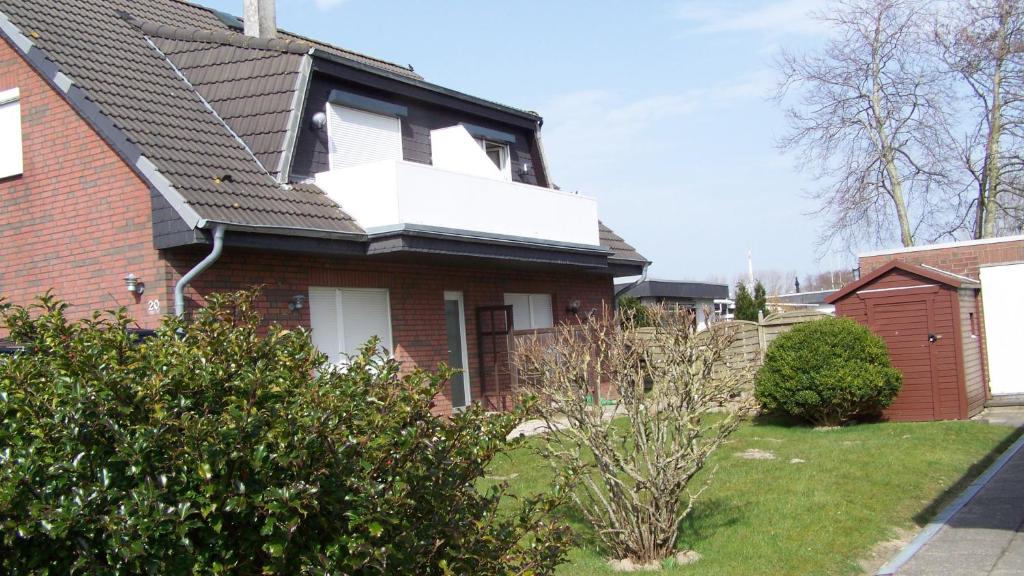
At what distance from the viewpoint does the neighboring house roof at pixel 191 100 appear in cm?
1209

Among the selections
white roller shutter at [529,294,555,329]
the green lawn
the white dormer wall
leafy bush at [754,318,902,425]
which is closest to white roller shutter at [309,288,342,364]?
the green lawn

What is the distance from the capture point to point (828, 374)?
48.6 feet

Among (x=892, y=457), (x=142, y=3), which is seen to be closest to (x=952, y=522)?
(x=892, y=457)

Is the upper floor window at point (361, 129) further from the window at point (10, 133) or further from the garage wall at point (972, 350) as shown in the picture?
the garage wall at point (972, 350)

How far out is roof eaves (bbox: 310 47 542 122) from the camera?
14677 mm

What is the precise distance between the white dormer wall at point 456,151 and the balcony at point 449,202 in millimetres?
1014

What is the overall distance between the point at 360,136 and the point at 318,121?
3.35 feet

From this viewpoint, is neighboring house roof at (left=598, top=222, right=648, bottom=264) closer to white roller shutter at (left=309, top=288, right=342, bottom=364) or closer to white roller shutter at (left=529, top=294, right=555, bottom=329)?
white roller shutter at (left=529, top=294, right=555, bottom=329)

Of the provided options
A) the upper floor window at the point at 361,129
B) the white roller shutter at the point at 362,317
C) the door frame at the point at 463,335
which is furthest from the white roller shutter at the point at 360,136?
the door frame at the point at 463,335

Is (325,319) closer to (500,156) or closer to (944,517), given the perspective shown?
(500,156)

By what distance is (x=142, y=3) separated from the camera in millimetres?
17141

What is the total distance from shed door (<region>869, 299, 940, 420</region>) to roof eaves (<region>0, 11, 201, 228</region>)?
1077 cm

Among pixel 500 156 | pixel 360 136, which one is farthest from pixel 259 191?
pixel 500 156

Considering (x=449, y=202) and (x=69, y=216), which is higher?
(x=449, y=202)
